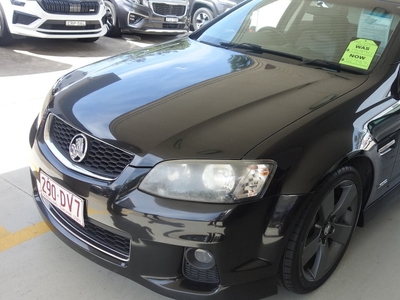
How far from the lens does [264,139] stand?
1.77m

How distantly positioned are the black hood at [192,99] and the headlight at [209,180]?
0.04 meters

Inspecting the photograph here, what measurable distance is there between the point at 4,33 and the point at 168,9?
286 cm

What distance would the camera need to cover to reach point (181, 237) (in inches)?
65.9

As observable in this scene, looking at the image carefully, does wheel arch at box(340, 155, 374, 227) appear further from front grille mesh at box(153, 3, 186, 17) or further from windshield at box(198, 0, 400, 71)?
front grille mesh at box(153, 3, 186, 17)

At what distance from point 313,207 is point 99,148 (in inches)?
35.7

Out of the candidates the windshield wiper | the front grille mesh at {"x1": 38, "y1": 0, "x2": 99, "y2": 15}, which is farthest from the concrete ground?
the front grille mesh at {"x1": 38, "y1": 0, "x2": 99, "y2": 15}

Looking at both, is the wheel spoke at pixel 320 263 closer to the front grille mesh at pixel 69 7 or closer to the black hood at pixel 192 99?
the black hood at pixel 192 99

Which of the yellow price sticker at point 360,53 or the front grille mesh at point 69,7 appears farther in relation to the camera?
the front grille mesh at point 69,7

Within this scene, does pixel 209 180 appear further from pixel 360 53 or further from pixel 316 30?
pixel 316 30

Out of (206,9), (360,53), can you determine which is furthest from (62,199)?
(206,9)

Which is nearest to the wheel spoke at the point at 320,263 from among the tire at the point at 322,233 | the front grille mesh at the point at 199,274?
the tire at the point at 322,233

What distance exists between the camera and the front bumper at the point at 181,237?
1.66 metres

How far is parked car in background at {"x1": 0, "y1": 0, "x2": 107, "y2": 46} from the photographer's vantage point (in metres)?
5.88

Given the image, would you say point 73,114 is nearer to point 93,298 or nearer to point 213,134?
point 213,134
